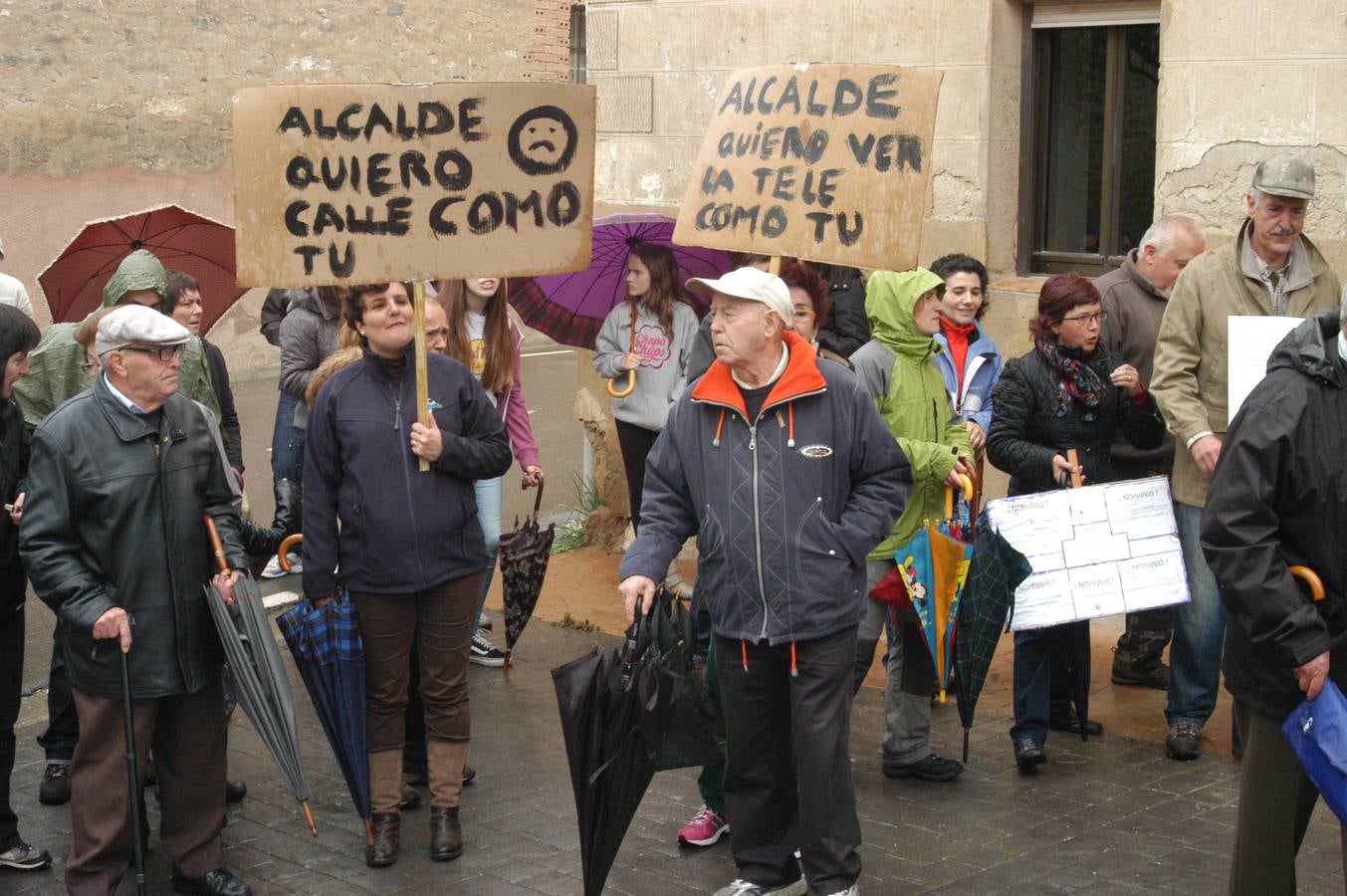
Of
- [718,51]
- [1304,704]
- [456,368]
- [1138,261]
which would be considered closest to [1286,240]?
[1138,261]

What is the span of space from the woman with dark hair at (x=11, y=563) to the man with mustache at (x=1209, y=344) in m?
3.99

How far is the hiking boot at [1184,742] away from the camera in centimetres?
632

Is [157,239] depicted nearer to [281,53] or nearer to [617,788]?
[617,788]

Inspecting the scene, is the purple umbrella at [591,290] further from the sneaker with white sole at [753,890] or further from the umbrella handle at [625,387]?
the sneaker with white sole at [753,890]

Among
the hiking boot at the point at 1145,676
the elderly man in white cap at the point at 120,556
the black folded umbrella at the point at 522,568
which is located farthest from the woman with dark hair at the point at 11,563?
the hiking boot at the point at 1145,676

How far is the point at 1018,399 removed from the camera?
652cm

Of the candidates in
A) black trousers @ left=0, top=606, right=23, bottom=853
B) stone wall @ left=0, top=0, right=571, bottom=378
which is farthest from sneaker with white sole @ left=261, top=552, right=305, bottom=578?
stone wall @ left=0, top=0, right=571, bottom=378

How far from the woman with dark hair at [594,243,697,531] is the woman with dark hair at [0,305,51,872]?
3160 mm

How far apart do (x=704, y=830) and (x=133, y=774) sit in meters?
1.81

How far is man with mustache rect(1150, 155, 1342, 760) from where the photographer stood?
6.15m

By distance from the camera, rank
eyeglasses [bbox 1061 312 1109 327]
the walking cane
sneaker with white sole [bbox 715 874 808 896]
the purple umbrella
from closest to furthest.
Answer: the walking cane, sneaker with white sole [bbox 715 874 808 896], eyeglasses [bbox 1061 312 1109 327], the purple umbrella

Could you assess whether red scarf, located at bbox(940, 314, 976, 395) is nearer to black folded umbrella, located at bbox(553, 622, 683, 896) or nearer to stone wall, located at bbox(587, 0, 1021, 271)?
stone wall, located at bbox(587, 0, 1021, 271)

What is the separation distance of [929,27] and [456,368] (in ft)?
13.4

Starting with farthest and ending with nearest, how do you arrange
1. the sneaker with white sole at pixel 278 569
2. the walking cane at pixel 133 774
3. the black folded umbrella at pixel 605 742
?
1. the sneaker with white sole at pixel 278 569
2. the walking cane at pixel 133 774
3. the black folded umbrella at pixel 605 742
